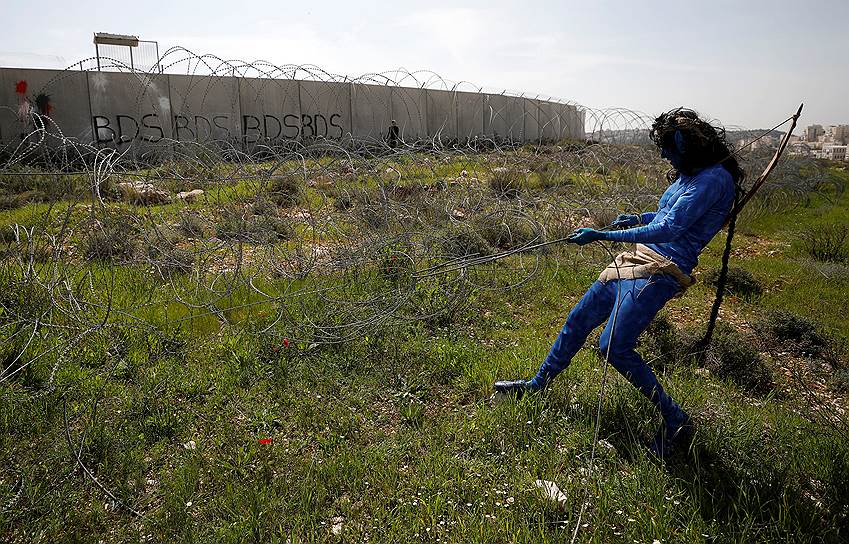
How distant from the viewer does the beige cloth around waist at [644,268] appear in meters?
2.82

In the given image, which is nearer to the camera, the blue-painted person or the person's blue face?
the blue-painted person

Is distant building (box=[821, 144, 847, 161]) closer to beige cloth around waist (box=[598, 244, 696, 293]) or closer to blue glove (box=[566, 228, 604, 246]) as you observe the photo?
beige cloth around waist (box=[598, 244, 696, 293])

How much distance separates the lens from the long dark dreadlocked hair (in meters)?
2.80

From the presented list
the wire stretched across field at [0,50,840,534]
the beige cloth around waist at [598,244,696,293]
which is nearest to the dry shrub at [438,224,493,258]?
the wire stretched across field at [0,50,840,534]

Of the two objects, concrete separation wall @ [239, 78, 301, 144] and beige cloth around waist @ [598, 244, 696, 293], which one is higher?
concrete separation wall @ [239, 78, 301, 144]

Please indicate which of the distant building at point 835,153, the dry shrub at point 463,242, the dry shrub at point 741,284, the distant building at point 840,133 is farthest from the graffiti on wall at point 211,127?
the distant building at point 840,133

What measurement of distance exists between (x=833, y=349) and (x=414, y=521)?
12.5ft

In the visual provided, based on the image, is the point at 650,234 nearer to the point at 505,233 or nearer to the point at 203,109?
the point at 505,233

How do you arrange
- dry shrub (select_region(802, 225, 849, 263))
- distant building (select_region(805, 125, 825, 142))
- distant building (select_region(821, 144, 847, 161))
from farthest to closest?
distant building (select_region(805, 125, 825, 142)) → distant building (select_region(821, 144, 847, 161)) → dry shrub (select_region(802, 225, 849, 263))

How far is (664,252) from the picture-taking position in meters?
2.92

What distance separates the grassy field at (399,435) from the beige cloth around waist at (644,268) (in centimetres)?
62

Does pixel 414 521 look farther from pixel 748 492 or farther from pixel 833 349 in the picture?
pixel 833 349

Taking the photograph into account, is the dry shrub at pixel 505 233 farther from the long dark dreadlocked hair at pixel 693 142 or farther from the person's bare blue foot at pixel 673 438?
the person's bare blue foot at pixel 673 438

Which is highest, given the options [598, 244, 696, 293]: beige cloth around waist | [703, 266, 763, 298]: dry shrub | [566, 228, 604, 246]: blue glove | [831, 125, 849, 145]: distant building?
[831, 125, 849, 145]: distant building
